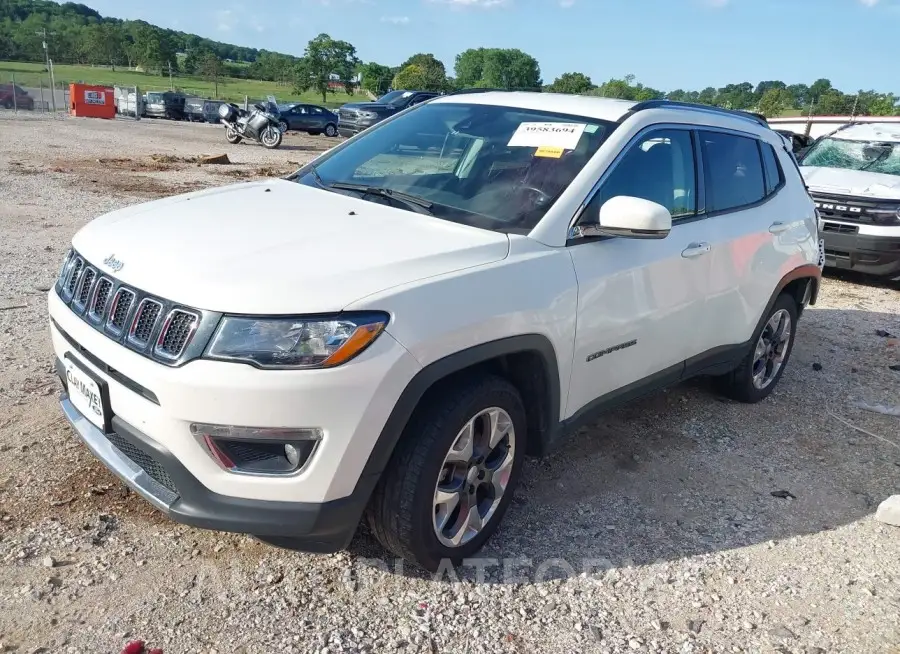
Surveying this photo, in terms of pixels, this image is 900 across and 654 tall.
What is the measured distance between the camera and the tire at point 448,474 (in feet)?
8.58

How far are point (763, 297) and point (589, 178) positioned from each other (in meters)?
1.95

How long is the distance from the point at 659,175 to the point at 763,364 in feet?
6.69

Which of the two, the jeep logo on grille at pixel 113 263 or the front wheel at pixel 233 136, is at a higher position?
the jeep logo on grille at pixel 113 263

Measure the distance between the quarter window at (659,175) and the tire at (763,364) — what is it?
1.29 metres

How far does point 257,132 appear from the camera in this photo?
878 inches

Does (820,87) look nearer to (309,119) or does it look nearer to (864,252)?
(309,119)

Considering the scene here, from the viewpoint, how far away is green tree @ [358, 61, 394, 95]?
89875 mm

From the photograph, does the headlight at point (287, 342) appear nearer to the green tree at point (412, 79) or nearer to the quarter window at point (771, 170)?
the quarter window at point (771, 170)

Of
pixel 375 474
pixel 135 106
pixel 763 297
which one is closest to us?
pixel 375 474

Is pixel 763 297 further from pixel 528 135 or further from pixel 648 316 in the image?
pixel 528 135

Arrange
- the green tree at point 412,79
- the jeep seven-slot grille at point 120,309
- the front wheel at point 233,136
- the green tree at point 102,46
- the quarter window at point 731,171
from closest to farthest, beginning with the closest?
the jeep seven-slot grille at point 120,309 → the quarter window at point 731,171 → the front wheel at point 233,136 → the green tree at point 412,79 → the green tree at point 102,46

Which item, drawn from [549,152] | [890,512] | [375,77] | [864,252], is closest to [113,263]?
[549,152]

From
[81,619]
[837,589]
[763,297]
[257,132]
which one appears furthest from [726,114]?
[257,132]

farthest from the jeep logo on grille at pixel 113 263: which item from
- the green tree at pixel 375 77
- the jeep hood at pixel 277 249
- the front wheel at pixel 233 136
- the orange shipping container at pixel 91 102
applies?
the green tree at pixel 375 77
